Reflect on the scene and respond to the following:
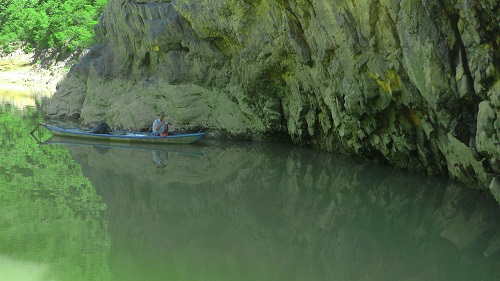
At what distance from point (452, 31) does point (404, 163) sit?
5.27 meters

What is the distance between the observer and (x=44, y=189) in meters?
11.4

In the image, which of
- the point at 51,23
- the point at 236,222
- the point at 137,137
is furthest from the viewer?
the point at 51,23

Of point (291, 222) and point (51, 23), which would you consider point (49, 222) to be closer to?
point (291, 222)

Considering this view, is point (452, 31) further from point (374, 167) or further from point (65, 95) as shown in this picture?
point (65, 95)

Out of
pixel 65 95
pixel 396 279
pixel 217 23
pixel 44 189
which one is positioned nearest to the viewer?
pixel 396 279

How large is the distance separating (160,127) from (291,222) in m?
10.2

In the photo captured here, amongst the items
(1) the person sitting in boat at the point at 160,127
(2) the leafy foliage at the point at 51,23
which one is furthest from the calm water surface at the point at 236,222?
(2) the leafy foliage at the point at 51,23

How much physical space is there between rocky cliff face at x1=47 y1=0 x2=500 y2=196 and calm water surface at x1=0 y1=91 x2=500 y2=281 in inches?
43.5

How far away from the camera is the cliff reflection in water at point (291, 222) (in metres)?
7.39

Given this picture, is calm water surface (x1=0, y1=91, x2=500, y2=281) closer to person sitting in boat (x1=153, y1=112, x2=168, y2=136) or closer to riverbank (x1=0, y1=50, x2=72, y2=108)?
person sitting in boat (x1=153, y1=112, x2=168, y2=136)

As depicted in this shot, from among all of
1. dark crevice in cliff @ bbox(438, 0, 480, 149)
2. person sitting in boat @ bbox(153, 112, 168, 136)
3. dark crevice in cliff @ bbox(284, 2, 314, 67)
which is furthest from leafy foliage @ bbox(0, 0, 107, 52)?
dark crevice in cliff @ bbox(438, 0, 480, 149)

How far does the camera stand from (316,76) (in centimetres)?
1502

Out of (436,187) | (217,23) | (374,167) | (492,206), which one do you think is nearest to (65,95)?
(217,23)

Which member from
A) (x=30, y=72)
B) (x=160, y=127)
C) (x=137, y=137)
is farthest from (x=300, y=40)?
(x=30, y=72)
